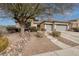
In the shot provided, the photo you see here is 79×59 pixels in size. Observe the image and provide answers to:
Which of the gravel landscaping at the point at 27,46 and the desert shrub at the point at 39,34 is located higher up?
the desert shrub at the point at 39,34

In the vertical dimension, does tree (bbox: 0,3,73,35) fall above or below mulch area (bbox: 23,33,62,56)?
above

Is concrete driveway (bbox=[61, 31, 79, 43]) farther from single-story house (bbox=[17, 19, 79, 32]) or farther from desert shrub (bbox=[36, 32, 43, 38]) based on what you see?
desert shrub (bbox=[36, 32, 43, 38])

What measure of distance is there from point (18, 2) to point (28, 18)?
0.25m

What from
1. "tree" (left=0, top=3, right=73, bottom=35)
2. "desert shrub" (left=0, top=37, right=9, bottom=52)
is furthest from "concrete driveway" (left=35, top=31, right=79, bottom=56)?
"desert shrub" (left=0, top=37, right=9, bottom=52)

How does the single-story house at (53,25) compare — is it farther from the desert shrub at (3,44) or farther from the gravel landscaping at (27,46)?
the desert shrub at (3,44)

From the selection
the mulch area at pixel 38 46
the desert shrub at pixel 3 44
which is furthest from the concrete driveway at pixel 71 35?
the desert shrub at pixel 3 44

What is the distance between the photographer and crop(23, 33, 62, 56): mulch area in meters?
2.46

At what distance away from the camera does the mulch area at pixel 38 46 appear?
8.08 feet

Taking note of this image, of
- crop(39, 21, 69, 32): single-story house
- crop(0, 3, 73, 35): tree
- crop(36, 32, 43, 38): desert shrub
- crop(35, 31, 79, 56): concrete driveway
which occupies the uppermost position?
crop(0, 3, 73, 35): tree

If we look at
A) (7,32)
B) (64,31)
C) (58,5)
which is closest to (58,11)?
(58,5)

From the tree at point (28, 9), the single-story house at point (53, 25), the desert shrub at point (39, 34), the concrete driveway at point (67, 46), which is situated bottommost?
the concrete driveway at point (67, 46)

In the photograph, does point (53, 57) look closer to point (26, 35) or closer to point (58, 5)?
point (26, 35)

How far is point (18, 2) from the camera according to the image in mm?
2465

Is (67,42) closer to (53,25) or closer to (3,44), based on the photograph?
(53,25)
